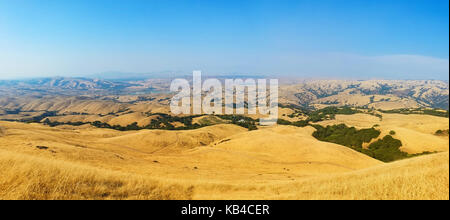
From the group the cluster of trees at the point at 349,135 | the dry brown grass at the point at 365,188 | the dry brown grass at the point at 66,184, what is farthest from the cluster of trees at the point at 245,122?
the dry brown grass at the point at 66,184

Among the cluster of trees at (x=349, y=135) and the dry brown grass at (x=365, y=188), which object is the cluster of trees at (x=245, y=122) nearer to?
the cluster of trees at (x=349, y=135)

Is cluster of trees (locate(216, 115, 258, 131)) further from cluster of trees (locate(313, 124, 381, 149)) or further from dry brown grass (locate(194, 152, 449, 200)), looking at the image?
dry brown grass (locate(194, 152, 449, 200))

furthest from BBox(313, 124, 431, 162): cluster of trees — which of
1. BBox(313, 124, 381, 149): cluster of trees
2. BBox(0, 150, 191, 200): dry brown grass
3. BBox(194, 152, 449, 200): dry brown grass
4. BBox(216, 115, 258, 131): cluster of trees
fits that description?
BBox(0, 150, 191, 200): dry brown grass

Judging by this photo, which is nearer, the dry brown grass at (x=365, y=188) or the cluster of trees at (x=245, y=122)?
the dry brown grass at (x=365, y=188)

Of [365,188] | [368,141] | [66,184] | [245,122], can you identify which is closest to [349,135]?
[368,141]

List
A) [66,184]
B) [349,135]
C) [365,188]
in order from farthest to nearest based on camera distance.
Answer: [349,135]
[66,184]
[365,188]

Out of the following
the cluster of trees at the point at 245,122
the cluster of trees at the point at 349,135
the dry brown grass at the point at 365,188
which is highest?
the dry brown grass at the point at 365,188

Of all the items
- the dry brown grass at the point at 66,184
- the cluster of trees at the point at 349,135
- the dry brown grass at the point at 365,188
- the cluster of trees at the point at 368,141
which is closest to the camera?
the dry brown grass at the point at 365,188

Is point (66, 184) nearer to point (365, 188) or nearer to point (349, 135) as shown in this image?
point (365, 188)

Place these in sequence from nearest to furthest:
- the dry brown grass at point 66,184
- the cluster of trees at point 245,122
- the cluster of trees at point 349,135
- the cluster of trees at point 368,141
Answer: the dry brown grass at point 66,184
the cluster of trees at point 368,141
the cluster of trees at point 349,135
the cluster of trees at point 245,122
